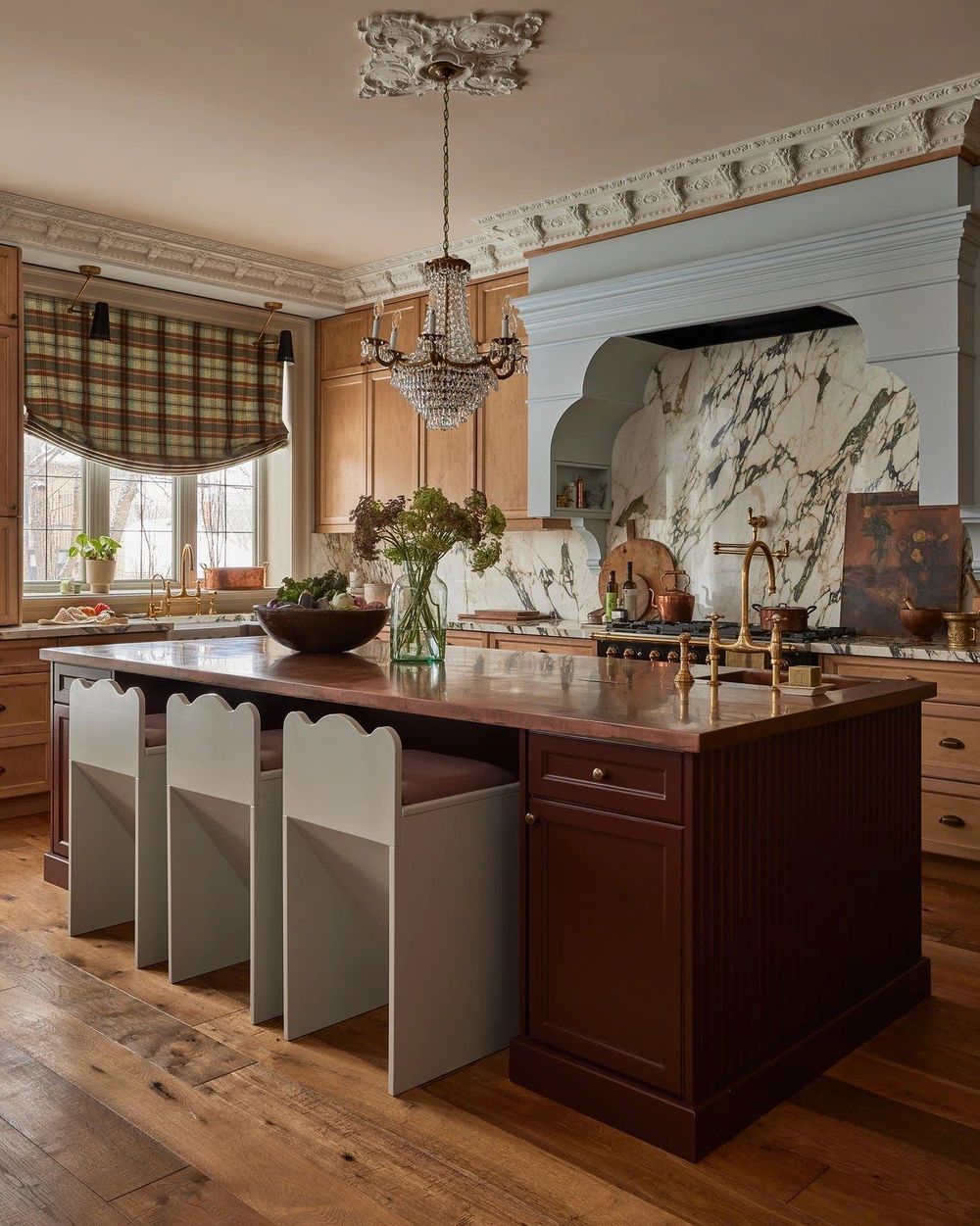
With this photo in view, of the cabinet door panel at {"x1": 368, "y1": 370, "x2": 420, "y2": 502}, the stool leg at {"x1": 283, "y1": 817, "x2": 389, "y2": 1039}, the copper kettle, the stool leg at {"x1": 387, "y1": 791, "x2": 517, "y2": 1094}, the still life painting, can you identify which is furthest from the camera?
the cabinet door panel at {"x1": 368, "y1": 370, "x2": 420, "y2": 502}

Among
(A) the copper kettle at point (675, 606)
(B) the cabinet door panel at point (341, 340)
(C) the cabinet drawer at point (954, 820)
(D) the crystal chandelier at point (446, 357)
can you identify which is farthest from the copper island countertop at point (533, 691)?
(B) the cabinet door panel at point (341, 340)

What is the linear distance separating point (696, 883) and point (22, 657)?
3939mm

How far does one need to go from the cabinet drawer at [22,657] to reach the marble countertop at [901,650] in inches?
137

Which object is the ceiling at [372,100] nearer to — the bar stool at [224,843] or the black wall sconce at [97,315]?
the black wall sconce at [97,315]

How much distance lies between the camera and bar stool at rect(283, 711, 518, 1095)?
2381mm

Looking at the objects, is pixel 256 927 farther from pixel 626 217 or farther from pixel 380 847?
pixel 626 217

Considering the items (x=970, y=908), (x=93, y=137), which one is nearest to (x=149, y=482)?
(x=93, y=137)

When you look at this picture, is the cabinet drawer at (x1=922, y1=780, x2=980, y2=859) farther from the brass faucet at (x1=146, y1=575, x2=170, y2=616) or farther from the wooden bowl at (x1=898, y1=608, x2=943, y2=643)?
the brass faucet at (x1=146, y1=575, x2=170, y2=616)

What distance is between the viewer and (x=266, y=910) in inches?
111

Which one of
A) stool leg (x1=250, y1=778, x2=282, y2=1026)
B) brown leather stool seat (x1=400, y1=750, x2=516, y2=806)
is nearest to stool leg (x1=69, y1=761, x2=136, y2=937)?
stool leg (x1=250, y1=778, x2=282, y2=1026)

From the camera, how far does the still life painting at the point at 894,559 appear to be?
4483 mm

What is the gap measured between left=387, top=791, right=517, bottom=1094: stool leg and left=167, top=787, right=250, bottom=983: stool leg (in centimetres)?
77

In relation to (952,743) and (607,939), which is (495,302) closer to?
(952,743)

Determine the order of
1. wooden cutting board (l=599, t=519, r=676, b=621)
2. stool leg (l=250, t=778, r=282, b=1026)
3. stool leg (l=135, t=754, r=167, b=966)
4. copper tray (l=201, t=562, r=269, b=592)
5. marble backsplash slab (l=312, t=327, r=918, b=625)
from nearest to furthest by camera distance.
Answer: stool leg (l=250, t=778, r=282, b=1026) → stool leg (l=135, t=754, r=167, b=966) → marble backsplash slab (l=312, t=327, r=918, b=625) → wooden cutting board (l=599, t=519, r=676, b=621) → copper tray (l=201, t=562, r=269, b=592)
